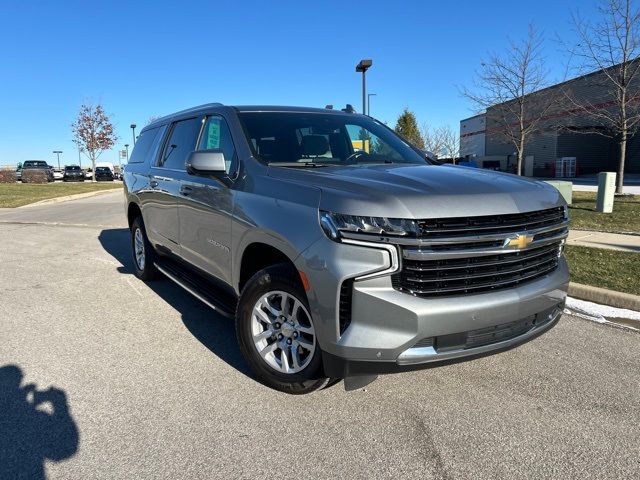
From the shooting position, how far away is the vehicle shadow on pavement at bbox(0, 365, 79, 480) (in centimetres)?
261

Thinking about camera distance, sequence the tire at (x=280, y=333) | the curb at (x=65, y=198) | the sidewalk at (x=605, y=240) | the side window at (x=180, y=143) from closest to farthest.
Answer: the tire at (x=280, y=333) → the side window at (x=180, y=143) → the sidewalk at (x=605, y=240) → the curb at (x=65, y=198)

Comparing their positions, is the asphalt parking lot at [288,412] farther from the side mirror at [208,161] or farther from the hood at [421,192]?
the side mirror at [208,161]

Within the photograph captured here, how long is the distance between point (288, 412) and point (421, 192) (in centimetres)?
157

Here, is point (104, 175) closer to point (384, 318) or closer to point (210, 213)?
point (210, 213)

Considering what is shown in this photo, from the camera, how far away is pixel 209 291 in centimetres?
426

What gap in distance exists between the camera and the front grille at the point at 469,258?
2.66m

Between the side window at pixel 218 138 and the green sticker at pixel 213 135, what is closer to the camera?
the side window at pixel 218 138

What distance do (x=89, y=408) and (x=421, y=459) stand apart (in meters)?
2.07

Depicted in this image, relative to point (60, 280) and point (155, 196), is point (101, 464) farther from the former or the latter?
point (60, 280)

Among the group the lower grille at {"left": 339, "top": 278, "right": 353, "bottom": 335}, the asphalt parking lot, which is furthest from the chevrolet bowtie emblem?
the asphalt parking lot

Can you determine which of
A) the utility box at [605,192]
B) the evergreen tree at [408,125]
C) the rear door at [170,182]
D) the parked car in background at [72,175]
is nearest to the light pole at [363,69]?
the utility box at [605,192]

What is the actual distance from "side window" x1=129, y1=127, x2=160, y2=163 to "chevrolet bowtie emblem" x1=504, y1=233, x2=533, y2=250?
4.53m

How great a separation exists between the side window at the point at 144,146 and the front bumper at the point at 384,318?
399 centimetres

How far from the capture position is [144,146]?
643 cm
